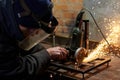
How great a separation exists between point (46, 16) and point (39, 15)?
0.06 metres

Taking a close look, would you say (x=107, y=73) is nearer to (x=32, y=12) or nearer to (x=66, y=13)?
(x=32, y=12)

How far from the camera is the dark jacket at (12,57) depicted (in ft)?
4.74

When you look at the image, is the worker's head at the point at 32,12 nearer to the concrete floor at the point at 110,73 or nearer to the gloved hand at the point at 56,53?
the gloved hand at the point at 56,53

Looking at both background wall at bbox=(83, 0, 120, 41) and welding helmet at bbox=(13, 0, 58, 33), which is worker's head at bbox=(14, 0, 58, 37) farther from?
background wall at bbox=(83, 0, 120, 41)

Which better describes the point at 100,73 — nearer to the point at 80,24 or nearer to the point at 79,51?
the point at 79,51

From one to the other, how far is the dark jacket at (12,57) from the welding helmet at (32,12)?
0.14 feet

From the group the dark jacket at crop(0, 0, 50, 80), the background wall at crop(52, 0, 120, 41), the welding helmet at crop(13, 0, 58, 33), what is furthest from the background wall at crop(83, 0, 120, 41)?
the welding helmet at crop(13, 0, 58, 33)

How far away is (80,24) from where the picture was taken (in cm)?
216

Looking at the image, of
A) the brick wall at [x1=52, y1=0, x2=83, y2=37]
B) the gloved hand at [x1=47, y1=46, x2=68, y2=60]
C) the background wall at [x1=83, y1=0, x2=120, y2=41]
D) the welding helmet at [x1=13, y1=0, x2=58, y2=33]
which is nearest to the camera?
the welding helmet at [x1=13, y1=0, x2=58, y2=33]

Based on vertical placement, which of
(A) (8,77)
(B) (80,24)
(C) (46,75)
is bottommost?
(C) (46,75)

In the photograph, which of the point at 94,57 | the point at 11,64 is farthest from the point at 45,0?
the point at 94,57

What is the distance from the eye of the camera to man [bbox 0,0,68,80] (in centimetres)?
143

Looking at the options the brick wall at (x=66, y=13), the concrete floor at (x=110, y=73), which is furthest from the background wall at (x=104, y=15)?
the concrete floor at (x=110, y=73)

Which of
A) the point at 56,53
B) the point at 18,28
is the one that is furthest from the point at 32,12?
the point at 56,53
